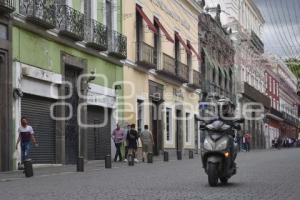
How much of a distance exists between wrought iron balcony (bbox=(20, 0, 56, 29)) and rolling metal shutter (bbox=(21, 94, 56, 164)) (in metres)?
2.33

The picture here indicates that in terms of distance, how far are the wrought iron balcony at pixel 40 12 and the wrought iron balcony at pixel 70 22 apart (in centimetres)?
50

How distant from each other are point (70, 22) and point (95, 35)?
247 centimetres

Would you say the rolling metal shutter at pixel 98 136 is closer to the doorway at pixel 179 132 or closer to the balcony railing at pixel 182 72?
the balcony railing at pixel 182 72

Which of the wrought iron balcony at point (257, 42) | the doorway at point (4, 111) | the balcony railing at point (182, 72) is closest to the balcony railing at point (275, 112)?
the wrought iron balcony at point (257, 42)

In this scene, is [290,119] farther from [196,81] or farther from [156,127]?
[156,127]

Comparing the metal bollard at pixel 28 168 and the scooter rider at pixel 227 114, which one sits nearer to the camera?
the scooter rider at pixel 227 114

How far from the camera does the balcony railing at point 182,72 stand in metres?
36.6

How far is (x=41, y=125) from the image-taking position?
21.6m

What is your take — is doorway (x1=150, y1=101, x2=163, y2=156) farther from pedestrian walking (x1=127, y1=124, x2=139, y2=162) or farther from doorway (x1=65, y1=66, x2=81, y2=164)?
doorway (x1=65, y1=66, x2=81, y2=164)

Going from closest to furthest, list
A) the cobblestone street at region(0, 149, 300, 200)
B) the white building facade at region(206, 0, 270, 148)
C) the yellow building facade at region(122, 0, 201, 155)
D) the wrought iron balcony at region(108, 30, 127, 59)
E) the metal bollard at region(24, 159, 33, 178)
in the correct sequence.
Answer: the cobblestone street at region(0, 149, 300, 200) < the metal bollard at region(24, 159, 33, 178) < the wrought iron balcony at region(108, 30, 127, 59) < the yellow building facade at region(122, 0, 201, 155) < the white building facade at region(206, 0, 270, 148)

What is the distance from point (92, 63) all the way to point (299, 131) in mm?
82206

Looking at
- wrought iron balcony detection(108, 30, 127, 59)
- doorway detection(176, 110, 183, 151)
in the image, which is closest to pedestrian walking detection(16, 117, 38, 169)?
wrought iron balcony detection(108, 30, 127, 59)

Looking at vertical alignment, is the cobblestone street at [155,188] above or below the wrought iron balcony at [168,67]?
below

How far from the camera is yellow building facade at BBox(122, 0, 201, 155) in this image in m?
29.8
